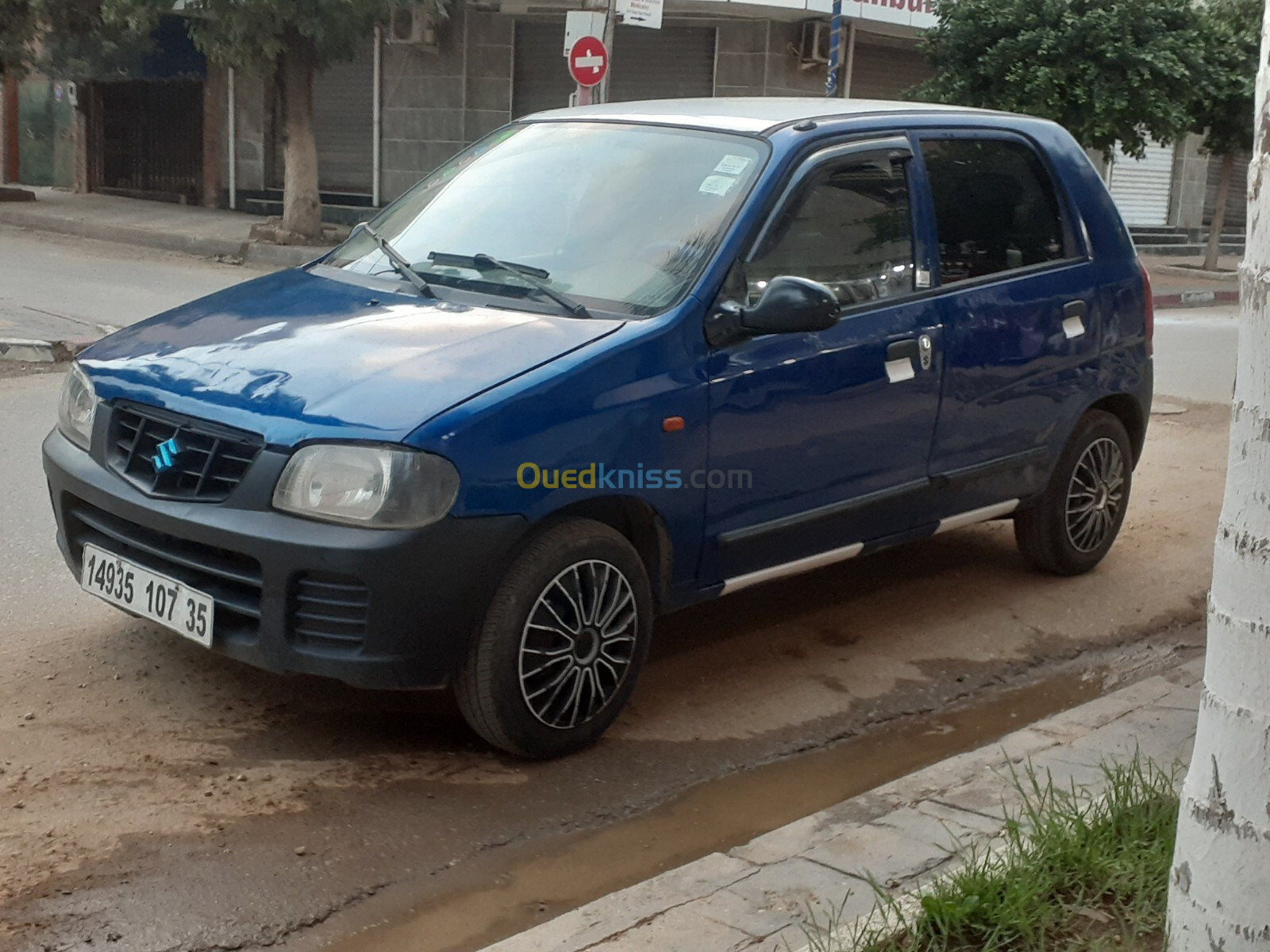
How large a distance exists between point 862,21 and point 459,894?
20.0 metres

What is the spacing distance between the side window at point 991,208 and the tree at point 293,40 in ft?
41.0

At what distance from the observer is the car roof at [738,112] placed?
483cm

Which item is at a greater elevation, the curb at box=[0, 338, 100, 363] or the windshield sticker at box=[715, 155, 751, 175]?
the windshield sticker at box=[715, 155, 751, 175]

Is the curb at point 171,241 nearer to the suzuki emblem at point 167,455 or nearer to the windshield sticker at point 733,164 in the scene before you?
the windshield sticker at point 733,164

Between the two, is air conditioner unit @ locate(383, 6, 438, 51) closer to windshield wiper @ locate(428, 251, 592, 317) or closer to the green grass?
windshield wiper @ locate(428, 251, 592, 317)

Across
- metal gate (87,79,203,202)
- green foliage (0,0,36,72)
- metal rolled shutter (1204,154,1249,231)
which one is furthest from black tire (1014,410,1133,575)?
metal rolled shutter (1204,154,1249,231)

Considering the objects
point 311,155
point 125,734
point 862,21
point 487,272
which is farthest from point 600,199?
point 862,21

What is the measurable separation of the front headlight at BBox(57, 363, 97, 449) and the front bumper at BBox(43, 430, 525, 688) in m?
0.51

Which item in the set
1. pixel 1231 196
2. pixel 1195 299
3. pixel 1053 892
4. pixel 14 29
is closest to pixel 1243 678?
pixel 1053 892

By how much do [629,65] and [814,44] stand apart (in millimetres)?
2725

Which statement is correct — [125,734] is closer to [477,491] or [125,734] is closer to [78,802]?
[78,802]

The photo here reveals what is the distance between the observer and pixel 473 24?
2183cm

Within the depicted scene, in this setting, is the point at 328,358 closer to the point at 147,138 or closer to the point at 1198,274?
the point at 1198,274

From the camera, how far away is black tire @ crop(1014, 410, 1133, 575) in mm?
5844
